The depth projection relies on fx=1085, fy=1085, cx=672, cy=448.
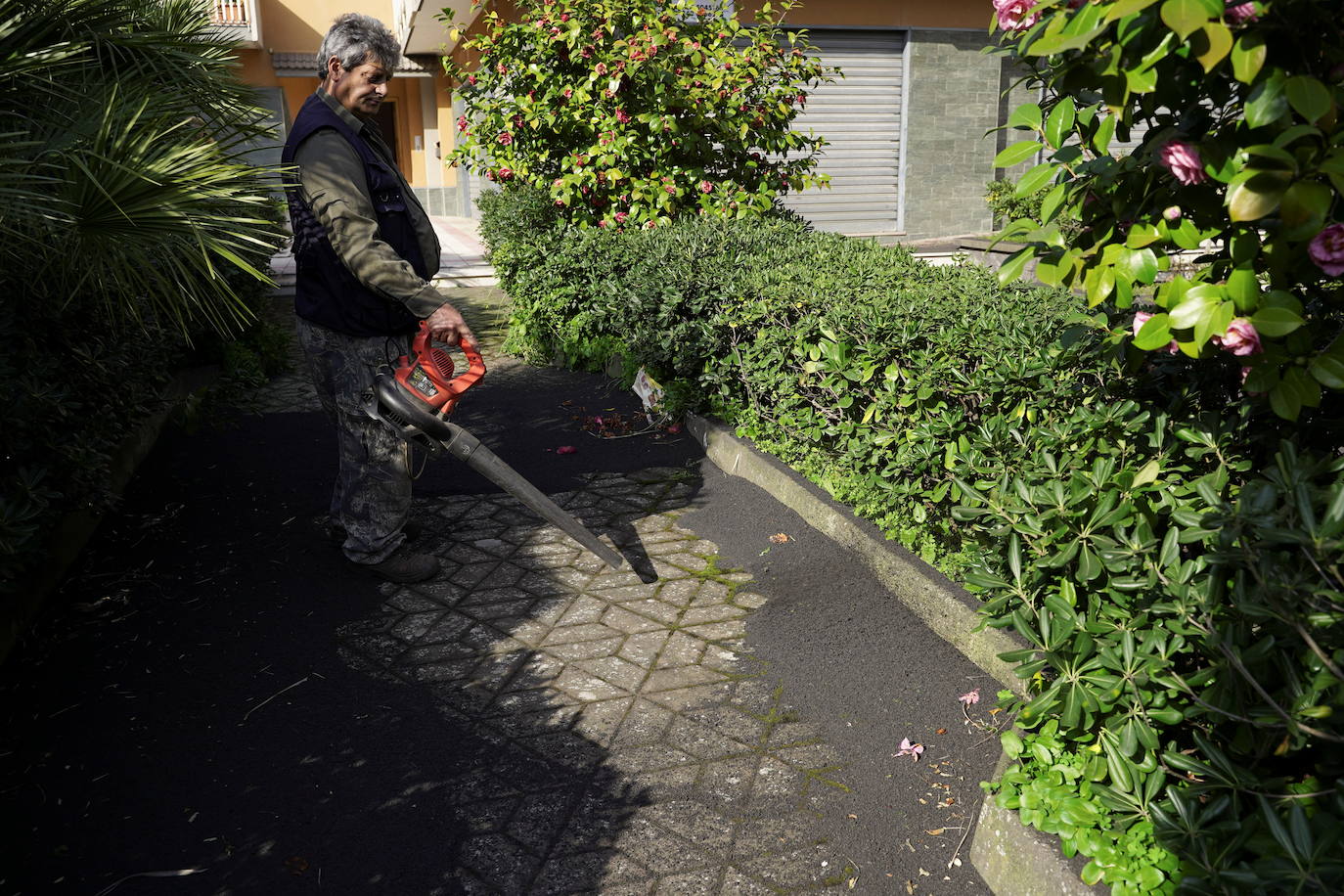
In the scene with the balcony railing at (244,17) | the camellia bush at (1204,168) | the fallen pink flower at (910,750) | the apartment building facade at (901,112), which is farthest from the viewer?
the balcony railing at (244,17)

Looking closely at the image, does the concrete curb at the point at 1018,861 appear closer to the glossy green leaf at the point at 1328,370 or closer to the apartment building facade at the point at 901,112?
the glossy green leaf at the point at 1328,370

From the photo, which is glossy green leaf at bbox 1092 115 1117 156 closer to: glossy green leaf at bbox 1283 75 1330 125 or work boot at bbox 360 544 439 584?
glossy green leaf at bbox 1283 75 1330 125

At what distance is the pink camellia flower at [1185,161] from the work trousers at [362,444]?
3.24 metres

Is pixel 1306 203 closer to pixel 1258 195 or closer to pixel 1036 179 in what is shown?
Answer: pixel 1258 195

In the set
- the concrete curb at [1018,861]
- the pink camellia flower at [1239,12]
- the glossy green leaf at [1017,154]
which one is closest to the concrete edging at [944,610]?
the concrete curb at [1018,861]

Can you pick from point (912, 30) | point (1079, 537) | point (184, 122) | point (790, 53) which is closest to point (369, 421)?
point (184, 122)

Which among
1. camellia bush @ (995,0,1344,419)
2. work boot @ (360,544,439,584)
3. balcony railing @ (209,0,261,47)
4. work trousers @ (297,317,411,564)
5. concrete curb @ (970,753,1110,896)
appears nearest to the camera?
camellia bush @ (995,0,1344,419)

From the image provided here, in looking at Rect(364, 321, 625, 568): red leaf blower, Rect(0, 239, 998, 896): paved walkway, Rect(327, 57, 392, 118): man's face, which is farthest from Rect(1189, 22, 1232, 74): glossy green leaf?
Rect(327, 57, 392, 118): man's face

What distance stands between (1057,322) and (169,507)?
417 cm

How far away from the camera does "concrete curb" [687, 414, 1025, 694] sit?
3.71 m

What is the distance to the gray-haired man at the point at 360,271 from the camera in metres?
4.11

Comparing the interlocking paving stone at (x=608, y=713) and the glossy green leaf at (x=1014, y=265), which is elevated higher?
the glossy green leaf at (x=1014, y=265)

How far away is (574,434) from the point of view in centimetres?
666

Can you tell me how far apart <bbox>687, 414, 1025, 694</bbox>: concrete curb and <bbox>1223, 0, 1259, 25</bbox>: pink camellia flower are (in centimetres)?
162
